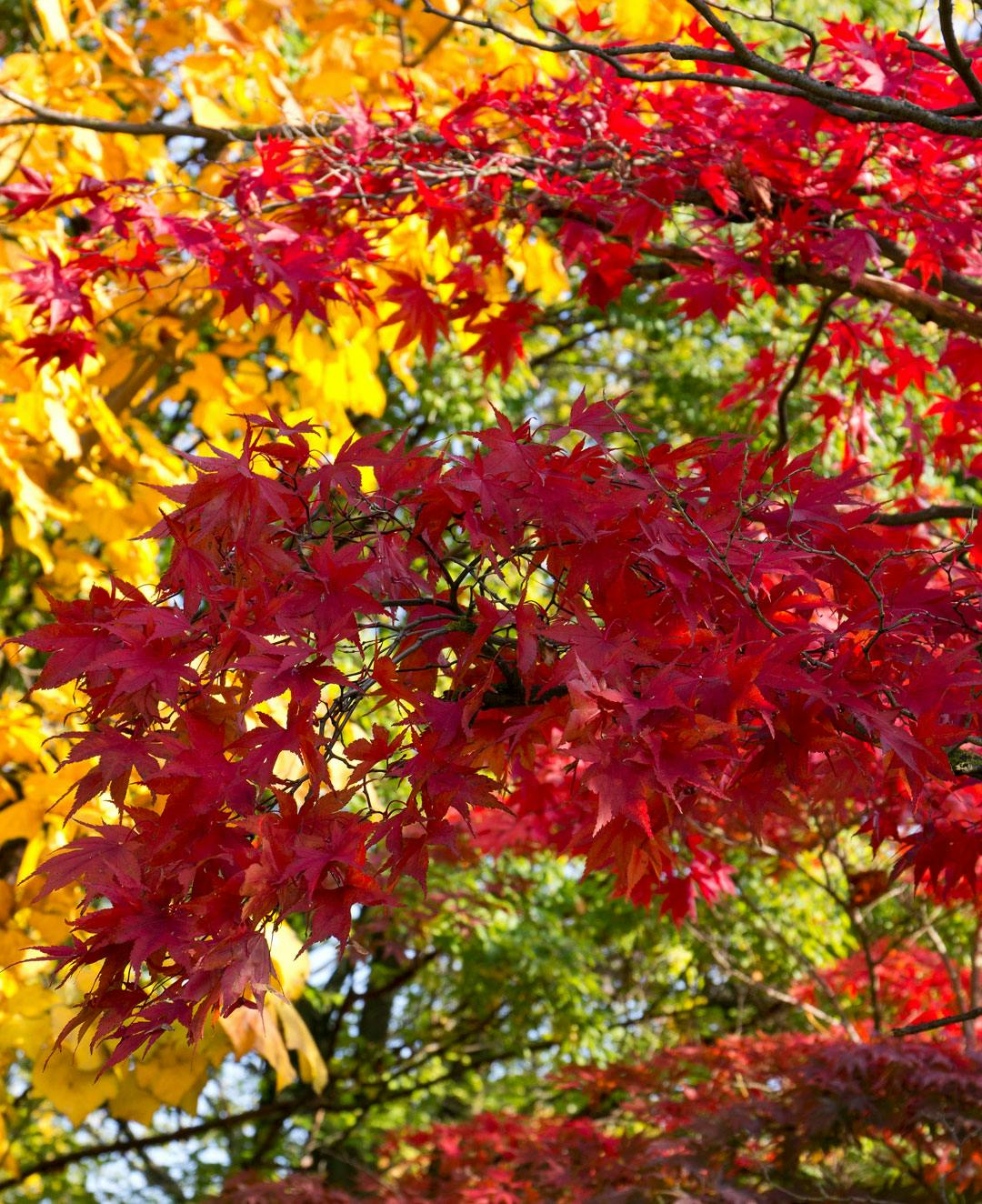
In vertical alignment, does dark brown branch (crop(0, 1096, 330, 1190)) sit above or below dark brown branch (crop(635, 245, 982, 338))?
below

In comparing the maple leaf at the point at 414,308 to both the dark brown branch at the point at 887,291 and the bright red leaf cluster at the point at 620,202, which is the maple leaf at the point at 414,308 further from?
the dark brown branch at the point at 887,291

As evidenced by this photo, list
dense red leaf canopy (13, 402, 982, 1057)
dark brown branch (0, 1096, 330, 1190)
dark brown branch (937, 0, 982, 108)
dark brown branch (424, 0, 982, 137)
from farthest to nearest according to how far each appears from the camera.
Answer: dark brown branch (0, 1096, 330, 1190)
dark brown branch (424, 0, 982, 137)
dark brown branch (937, 0, 982, 108)
dense red leaf canopy (13, 402, 982, 1057)

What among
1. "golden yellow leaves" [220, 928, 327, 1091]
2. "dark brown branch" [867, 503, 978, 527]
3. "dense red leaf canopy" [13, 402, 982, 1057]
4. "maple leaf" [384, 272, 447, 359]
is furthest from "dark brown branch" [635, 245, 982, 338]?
"golden yellow leaves" [220, 928, 327, 1091]

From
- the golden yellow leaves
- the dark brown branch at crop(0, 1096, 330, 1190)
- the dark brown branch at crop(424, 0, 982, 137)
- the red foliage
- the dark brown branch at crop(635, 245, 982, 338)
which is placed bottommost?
the red foliage

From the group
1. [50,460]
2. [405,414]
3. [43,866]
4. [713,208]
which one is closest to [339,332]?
[50,460]

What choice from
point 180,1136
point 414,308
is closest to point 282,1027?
point 414,308

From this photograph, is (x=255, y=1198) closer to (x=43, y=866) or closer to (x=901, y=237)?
(x=43, y=866)

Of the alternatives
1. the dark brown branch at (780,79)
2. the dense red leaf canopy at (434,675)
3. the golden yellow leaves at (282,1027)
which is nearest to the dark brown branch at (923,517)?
the dense red leaf canopy at (434,675)

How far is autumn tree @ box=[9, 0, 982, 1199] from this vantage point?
4.11ft

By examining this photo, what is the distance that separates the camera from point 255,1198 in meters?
3.67

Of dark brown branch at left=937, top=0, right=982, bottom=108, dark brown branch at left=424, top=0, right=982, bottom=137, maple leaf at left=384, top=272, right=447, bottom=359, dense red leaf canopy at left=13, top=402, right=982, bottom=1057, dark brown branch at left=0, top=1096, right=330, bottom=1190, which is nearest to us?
dense red leaf canopy at left=13, top=402, right=982, bottom=1057

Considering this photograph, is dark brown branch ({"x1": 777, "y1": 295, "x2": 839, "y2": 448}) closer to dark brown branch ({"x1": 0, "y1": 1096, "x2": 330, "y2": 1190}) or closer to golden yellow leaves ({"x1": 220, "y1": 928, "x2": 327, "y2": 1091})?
golden yellow leaves ({"x1": 220, "y1": 928, "x2": 327, "y2": 1091})

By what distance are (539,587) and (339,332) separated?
197 centimetres

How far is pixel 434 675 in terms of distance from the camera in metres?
1.47
